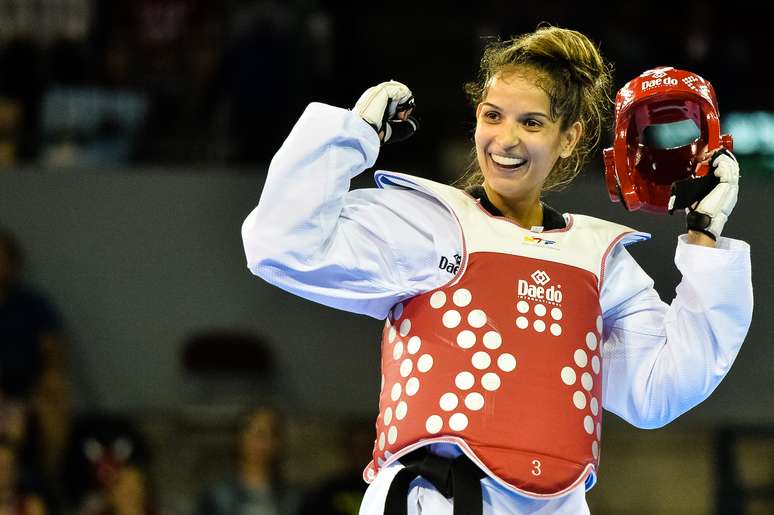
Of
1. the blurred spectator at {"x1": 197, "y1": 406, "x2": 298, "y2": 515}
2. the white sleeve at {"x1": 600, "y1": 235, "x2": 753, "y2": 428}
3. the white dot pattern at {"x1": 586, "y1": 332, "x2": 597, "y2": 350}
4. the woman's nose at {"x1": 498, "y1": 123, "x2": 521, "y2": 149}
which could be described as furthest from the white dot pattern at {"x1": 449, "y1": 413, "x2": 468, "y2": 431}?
the blurred spectator at {"x1": 197, "y1": 406, "x2": 298, "y2": 515}

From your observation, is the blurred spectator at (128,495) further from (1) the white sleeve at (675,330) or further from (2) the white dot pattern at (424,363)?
(2) the white dot pattern at (424,363)

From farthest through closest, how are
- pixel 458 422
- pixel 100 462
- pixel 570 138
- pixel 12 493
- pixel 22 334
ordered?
pixel 22 334, pixel 100 462, pixel 12 493, pixel 570 138, pixel 458 422

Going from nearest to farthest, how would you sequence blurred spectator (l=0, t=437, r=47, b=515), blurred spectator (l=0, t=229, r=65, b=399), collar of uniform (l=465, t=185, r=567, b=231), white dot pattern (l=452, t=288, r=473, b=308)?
1. white dot pattern (l=452, t=288, r=473, b=308)
2. collar of uniform (l=465, t=185, r=567, b=231)
3. blurred spectator (l=0, t=437, r=47, b=515)
4. blurred spectator (l=0, t=229, r=65, b=399)

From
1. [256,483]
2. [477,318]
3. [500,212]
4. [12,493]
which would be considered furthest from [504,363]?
[12,493]

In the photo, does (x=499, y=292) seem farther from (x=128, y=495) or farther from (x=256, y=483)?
(x=128, y=495)

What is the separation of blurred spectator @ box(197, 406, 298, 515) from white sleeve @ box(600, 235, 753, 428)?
2.98 meters

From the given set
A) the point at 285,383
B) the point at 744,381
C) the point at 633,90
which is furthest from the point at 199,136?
the point at 633,90

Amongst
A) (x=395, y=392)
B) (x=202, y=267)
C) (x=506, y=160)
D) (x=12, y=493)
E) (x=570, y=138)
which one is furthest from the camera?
(x=202, y=267)

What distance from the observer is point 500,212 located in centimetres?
285

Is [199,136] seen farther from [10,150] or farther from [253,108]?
[10,150]

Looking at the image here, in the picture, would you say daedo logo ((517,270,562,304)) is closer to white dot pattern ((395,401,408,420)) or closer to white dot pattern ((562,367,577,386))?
white dot pattern ((562,367,577,386))

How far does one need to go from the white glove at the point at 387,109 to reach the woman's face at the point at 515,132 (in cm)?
17

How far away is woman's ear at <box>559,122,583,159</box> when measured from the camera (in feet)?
9.39

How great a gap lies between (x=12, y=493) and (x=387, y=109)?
3.55m
